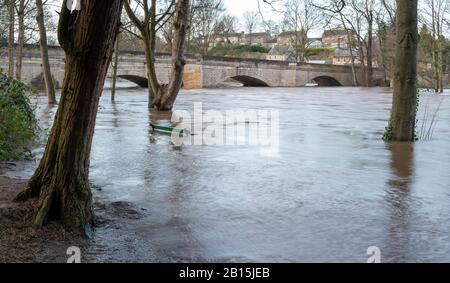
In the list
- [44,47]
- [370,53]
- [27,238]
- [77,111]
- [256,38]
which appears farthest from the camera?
[256,38]

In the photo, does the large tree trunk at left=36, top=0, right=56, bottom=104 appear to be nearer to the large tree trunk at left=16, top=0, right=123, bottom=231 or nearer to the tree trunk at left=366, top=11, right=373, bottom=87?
the large tree trunk at left=16, top=0, right=123, bottom=231

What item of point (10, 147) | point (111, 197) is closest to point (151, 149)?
point (10, 147)

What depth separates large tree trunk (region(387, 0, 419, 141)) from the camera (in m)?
11.6

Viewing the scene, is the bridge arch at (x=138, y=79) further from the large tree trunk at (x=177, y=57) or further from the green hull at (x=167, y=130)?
the green hull at (x=167, y=130)

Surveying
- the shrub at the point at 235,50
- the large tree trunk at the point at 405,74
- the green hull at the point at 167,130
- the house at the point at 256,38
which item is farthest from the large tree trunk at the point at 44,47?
the house at the point at 256,38

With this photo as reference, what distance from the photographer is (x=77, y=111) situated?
5121 millimetres

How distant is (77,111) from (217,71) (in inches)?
1932

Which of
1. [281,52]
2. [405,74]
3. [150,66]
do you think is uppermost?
[281,52]

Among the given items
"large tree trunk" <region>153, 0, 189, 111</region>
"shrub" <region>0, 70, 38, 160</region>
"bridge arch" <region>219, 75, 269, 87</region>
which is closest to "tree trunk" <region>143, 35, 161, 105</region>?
"large tree trunk" <region>153, 0, 189, 111</region>

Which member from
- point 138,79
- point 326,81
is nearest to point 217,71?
point 138,79

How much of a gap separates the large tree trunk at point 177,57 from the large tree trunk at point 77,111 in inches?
522

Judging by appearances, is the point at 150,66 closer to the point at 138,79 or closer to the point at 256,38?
the point at 138,79

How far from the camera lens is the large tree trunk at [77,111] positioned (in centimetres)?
493

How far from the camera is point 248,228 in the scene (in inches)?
219
